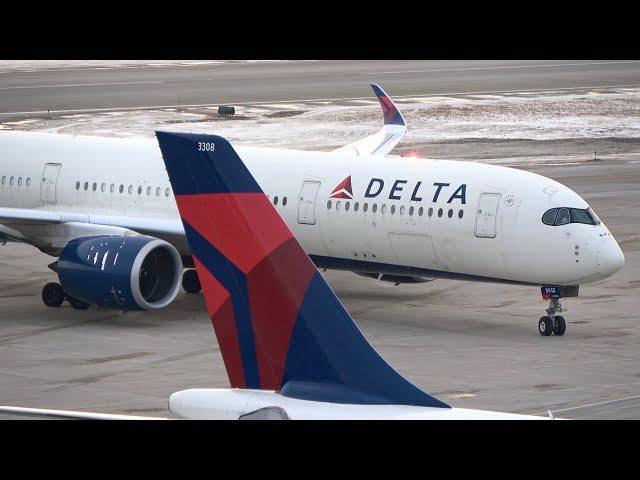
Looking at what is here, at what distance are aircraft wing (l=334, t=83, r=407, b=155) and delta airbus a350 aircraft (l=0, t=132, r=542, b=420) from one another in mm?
27194

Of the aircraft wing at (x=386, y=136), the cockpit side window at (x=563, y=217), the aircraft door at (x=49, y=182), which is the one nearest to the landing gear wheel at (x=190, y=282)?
the aircraft door at (x=49, y=182)

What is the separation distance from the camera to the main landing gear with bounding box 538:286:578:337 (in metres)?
30.0

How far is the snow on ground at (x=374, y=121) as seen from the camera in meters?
67.8

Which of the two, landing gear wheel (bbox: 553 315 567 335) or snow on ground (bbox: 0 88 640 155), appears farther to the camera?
snow on ground (bbox: 0 88 640 155)

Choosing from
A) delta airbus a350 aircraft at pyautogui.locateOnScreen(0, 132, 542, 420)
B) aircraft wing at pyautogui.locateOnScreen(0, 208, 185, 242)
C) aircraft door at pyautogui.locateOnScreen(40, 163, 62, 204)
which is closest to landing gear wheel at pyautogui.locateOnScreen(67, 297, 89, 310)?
aircraft wing at pyautogui.locateOnScreen(0, 208, 185, 242)

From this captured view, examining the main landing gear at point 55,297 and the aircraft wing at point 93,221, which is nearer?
the aircraft wing at point 93,221

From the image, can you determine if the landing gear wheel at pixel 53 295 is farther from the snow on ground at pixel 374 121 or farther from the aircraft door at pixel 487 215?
the snow on ground at pixel 374 121

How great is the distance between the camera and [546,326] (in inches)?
→ 1184

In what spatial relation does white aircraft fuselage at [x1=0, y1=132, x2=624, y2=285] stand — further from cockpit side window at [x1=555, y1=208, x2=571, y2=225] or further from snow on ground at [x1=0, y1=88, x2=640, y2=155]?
snow on ground at [x1=0, y1=88, x2=640, y2=155]

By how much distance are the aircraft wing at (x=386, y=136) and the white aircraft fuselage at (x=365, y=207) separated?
23.2ft

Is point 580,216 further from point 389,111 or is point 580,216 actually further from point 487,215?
point 389,111

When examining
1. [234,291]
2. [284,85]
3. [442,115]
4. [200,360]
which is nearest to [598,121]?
[442,115]
